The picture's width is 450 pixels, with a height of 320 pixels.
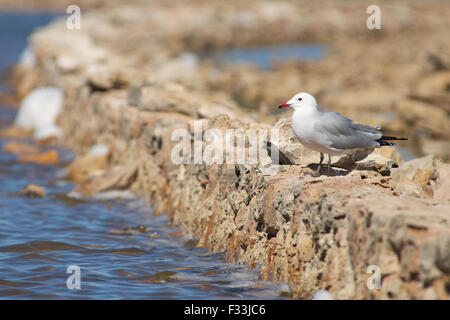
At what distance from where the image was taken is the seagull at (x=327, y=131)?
5.64 meters

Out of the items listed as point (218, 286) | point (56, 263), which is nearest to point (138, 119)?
point (56, 263)

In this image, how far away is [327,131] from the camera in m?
5.65

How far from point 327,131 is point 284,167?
43.3 inches

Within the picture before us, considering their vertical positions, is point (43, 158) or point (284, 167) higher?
point (43, 158)

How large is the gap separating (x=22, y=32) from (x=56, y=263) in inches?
1287

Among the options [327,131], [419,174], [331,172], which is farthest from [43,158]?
[327,131]

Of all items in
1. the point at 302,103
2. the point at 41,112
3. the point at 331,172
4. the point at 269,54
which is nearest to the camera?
the point at 302,103

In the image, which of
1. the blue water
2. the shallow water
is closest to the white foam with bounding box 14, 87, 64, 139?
the shallow water

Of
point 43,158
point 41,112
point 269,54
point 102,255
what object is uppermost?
point 269,54

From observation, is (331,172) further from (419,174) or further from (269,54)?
(269,54)

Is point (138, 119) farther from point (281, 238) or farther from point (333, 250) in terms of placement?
point (333, 250)

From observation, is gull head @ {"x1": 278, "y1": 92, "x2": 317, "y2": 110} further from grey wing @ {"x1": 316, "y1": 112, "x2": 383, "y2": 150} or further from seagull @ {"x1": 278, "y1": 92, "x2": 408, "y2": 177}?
grey wing @ {"x1": 316, "y1": 112, "x2": 383, "y2": 150}

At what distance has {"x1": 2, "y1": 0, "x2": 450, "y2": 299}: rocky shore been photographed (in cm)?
466

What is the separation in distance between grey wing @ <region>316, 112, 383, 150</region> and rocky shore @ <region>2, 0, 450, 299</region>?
0.29 m
